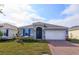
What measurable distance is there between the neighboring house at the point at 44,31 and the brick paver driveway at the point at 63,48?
110mm

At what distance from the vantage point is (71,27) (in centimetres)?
604

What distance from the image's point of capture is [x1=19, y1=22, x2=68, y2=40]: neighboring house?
6.03m

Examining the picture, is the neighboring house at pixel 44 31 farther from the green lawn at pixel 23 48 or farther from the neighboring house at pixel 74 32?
the green lawn at pixel 23 48

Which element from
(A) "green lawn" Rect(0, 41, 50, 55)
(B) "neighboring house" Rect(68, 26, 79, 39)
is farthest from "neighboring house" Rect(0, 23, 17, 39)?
(B) "neighboring house" Rect(68, 26, 79, 39)

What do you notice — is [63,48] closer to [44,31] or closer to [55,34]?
[55,34]

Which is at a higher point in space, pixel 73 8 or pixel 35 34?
pixel 73 8

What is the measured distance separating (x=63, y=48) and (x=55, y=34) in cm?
36

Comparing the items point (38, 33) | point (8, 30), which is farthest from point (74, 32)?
point (8, 30)

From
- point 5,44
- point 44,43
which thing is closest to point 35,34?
point 44,43

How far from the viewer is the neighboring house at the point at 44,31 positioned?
19.8 ft

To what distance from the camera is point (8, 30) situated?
604cm

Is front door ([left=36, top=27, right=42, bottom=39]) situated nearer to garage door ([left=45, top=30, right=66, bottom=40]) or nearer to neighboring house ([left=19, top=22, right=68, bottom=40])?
neighboring house ([left=19, top=22, right=68, bottom=40])
